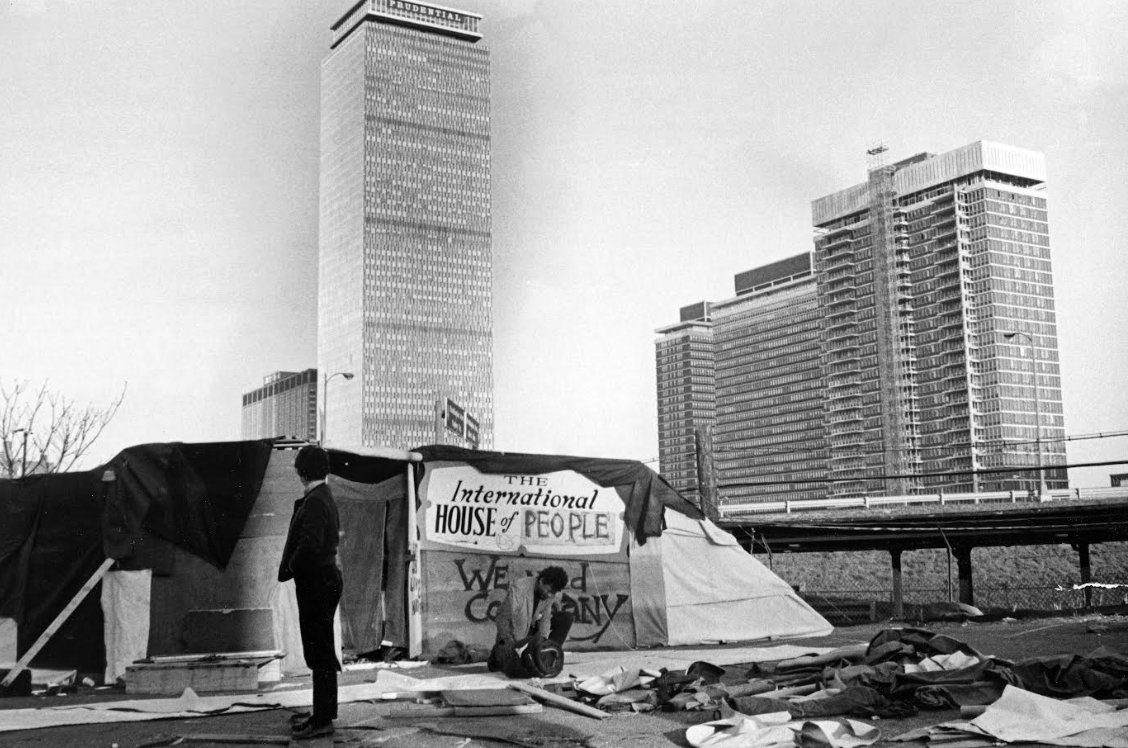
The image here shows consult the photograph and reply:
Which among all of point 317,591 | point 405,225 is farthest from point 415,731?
point 405,225

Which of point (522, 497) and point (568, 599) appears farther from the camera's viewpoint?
point (522, 497)

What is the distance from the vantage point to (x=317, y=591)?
300 inches

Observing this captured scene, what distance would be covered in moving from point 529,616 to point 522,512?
12.9 feet

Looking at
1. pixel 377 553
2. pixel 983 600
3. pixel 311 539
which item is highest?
pixel 311 539

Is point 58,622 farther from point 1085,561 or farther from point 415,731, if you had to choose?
point 1085,561

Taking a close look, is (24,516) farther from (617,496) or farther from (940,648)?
(940,648)

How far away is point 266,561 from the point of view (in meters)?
12.6

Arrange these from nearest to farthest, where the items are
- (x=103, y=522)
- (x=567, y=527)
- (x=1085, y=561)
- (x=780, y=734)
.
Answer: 1. (x=780, y=734)
2. (x=103, y=522)
3. (x=567, y=527)
4. (x=1085, y=561)

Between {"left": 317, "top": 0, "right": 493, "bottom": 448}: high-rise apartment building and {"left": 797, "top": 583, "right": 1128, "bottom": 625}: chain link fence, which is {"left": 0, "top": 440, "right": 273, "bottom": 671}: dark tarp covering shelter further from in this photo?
{"left": 317, "top": 0, "right": 493, "bottom": 448}: high-rise apartment building

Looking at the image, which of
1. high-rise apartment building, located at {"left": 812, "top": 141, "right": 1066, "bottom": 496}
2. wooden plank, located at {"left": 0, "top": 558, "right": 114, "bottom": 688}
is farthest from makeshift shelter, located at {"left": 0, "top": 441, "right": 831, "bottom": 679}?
high-rise apartment building, located at {"left": 812, "top": 141, "right": 1066, "bottom": 496}

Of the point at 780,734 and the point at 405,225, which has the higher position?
the point at 405,225

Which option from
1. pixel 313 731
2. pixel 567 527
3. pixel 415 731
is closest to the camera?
pixel 313 731

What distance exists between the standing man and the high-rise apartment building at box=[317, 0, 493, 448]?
15637cm

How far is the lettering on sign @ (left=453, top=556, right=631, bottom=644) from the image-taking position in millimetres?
14648
